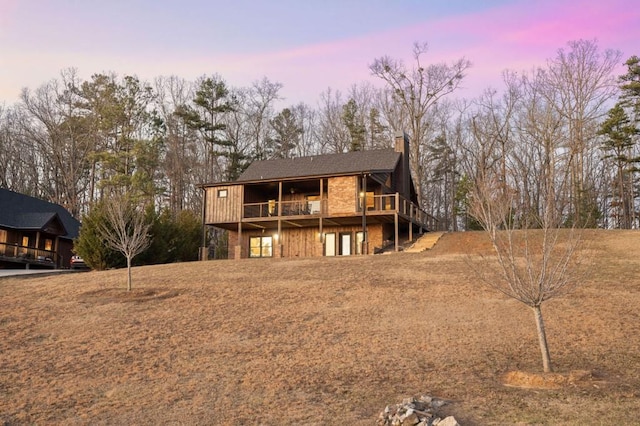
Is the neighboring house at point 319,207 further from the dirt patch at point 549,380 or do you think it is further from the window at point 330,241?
the dirt patch at point 549,380

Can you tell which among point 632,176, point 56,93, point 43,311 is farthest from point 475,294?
point 56,93

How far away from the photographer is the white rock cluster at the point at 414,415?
7.49 metres

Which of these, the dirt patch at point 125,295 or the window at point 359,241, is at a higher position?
the window at point 359,241

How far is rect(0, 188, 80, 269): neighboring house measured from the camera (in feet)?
123

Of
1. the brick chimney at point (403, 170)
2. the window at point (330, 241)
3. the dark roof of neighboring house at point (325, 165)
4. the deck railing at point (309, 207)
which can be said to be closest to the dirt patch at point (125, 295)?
the deck railing at point (309, 207)

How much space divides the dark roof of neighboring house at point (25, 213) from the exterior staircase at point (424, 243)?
1036 inches

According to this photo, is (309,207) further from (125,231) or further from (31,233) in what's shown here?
(31,233)

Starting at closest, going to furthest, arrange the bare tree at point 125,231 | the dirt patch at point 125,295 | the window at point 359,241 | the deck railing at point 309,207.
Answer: the dirt patch at point 125,295, the bare tree at point 125,231, the deck railing at point 309,207, the window at point 359,241

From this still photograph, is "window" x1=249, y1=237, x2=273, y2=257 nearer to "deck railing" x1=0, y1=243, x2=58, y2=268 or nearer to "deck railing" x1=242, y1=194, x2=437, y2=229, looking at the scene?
"deck railing" x1=242, y1=194, x2=437, y2=229

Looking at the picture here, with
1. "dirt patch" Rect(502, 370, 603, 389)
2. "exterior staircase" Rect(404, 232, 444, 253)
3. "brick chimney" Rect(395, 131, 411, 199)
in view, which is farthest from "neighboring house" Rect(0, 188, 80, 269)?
"dirt patch" Rect(502, 370, 603, 389)

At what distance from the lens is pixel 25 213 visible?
132 feet

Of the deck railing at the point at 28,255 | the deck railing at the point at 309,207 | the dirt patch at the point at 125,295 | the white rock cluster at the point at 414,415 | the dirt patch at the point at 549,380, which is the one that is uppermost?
the deck railing at the point at 309,207

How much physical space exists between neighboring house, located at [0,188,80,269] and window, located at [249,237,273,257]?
15810 mm

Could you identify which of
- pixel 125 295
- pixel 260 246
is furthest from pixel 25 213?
pixel 125 295
